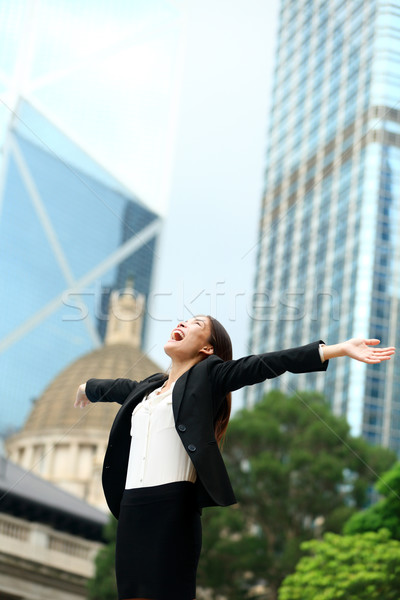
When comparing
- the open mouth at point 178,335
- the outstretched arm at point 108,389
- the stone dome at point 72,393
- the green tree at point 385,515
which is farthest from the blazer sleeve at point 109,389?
the stone dome at point 72,393

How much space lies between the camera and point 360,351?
446 centimetres

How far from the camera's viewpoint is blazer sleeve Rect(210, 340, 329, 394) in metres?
4.48

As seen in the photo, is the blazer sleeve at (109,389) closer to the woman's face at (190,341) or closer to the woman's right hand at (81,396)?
the woman's right hand at (81,396)

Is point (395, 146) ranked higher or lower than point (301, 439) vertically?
higher

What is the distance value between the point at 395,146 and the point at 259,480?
49.3 m

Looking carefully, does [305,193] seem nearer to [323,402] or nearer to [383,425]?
[383,425]

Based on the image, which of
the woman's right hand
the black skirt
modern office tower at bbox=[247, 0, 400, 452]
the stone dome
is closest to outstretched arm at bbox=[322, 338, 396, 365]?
the black skirt

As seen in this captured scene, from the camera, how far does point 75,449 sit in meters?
54.9

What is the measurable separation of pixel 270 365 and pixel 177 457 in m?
0.67

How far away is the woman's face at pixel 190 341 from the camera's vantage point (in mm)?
4992

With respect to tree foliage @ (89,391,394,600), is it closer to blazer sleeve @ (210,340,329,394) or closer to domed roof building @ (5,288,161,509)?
blazer sleeve @ (210,340,329,394)

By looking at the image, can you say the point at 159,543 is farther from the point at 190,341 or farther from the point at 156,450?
the point at 190,341

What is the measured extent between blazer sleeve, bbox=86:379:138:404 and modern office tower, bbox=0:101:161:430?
83913mm

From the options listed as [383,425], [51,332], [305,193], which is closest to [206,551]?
[383,425]
